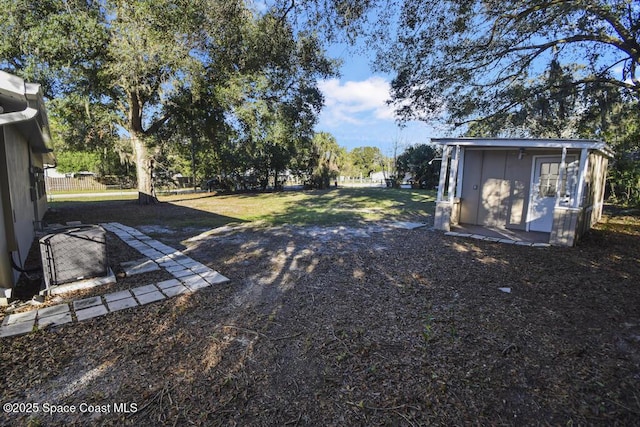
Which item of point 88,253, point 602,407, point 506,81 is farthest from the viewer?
point 506,81

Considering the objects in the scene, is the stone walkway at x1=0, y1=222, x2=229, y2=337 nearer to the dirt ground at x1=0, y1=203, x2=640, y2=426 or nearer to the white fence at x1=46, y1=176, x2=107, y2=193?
the dirt ground at x1=0, y1=203, x2=640, y2=426

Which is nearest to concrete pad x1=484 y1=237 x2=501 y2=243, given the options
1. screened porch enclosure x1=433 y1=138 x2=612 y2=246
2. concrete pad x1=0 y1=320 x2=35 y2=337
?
screened porch enclosure x1=433 y1=138 x2=612 y2=246

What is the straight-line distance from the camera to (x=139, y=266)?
15.0 feet

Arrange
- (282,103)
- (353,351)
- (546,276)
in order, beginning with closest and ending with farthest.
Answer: (353,351) < (546,276) < (282,103)

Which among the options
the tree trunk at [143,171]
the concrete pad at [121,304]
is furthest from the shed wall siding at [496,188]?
the tree trunk at [143,171]

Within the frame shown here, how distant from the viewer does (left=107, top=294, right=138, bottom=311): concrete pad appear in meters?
3.24

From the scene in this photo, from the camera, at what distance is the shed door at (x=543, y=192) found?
7.30 metres

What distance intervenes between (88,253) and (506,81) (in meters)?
11.4

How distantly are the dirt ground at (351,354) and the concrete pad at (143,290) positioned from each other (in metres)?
0.28

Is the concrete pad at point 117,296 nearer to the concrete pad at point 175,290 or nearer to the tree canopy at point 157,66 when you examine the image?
the concrete pad at point 175,290

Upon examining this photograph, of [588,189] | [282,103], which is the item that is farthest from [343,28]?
[282,103]

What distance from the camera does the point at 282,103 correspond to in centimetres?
1325

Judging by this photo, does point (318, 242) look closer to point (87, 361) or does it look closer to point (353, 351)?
point (353, 351)

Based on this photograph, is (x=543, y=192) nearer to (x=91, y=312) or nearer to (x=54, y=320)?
(x=91, y=312)
